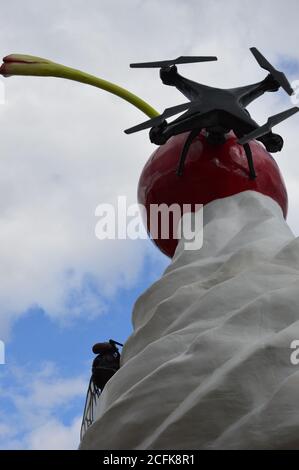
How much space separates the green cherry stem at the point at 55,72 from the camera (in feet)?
18.7

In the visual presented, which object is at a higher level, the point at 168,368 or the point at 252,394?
the point at 168,368

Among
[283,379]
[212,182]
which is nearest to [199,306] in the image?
[283,379]

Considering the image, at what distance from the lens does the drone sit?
4.82 metres

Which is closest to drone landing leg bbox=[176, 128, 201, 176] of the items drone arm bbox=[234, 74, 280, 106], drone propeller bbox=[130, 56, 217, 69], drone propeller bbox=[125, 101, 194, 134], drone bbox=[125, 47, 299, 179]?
drone bbox=[125, 47, 299, 179]

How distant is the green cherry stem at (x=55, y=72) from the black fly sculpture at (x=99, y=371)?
1.77 metres

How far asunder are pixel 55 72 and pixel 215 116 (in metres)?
1.50

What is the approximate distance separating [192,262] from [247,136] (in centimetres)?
92

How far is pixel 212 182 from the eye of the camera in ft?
16.1

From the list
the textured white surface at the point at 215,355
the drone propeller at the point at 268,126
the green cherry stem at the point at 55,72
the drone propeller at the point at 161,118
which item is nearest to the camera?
the textured white surface at the point at 215,355

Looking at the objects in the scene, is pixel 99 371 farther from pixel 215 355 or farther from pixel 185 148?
pixel 215 355

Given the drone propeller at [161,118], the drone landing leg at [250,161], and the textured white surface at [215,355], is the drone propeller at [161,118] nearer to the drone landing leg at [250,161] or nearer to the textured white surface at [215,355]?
the drone landing leg at [250,161]

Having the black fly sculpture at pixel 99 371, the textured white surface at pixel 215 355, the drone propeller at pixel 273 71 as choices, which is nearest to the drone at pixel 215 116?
the drone propeller at pixel 273 71
